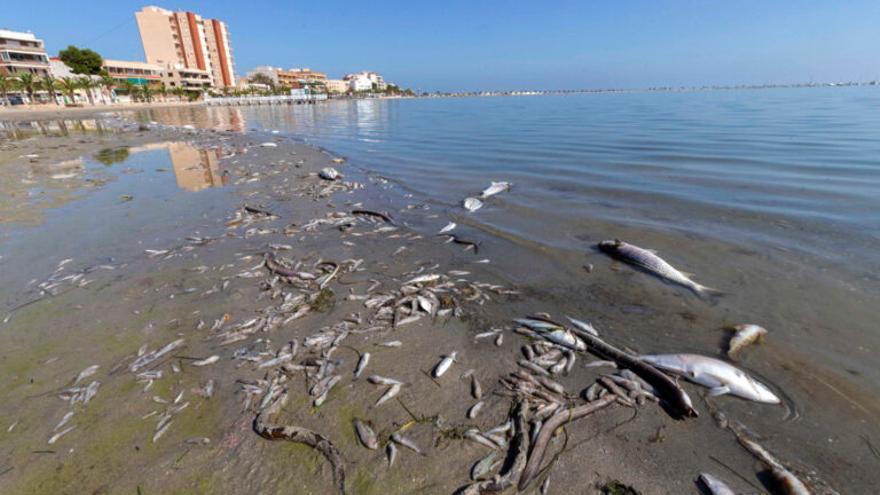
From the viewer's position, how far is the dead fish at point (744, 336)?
499 cm

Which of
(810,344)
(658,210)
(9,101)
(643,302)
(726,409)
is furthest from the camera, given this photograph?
(9,101)

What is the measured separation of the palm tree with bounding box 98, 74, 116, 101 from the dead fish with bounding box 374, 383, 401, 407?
115898 mm

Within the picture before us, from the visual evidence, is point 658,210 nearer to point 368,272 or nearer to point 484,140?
point 368,272

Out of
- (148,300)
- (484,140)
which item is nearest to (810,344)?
(148,300)

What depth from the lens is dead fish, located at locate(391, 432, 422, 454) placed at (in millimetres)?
3619

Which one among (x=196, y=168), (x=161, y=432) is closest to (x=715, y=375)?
(x=161, y=432)

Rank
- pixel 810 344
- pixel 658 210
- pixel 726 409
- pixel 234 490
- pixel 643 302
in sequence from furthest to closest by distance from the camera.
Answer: pixel 658 210, pixel 643 302, pixel 810 344, pixel 726 409, pixel 234 490

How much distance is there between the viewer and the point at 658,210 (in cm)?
1046

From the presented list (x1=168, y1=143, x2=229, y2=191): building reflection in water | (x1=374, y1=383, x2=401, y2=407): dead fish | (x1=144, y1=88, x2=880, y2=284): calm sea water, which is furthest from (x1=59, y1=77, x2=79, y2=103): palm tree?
(x1=374, y1=383, x2=401, y2=407): dead fish

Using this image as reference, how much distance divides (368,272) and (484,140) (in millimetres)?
20954

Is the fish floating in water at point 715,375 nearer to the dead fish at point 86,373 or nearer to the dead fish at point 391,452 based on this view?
the dead fish at point 391,452

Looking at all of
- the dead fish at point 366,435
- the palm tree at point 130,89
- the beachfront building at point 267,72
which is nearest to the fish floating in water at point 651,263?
the dead fish at point 366,435

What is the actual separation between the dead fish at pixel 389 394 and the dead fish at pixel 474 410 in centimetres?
88

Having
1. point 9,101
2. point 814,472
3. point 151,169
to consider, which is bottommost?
point 814,472
